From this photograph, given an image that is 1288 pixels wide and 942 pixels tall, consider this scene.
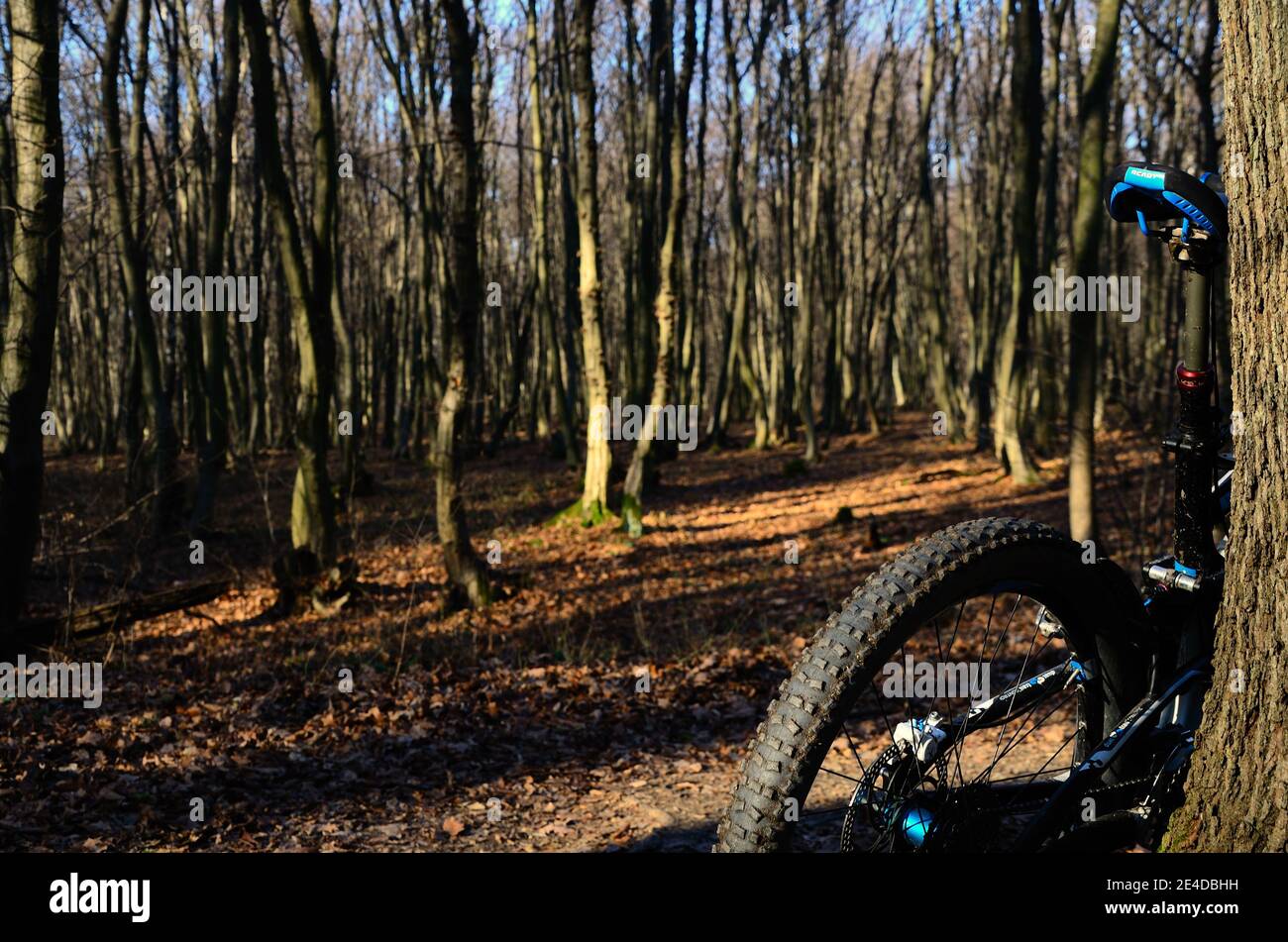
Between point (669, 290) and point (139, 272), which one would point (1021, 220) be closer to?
point (669, 290)

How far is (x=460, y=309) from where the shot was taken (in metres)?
10.3

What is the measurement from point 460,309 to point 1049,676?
838 centimetres

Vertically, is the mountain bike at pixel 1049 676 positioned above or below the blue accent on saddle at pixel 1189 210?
below

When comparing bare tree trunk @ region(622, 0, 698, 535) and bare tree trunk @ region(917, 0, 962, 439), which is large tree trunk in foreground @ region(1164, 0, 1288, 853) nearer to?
bare tree trunk @ region(622, 0, 698, 535)

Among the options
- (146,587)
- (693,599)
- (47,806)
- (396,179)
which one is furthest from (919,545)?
(396,179)

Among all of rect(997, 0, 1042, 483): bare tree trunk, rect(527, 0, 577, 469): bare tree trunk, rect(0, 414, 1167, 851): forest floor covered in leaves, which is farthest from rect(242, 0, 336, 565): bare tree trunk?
rect(527, 0, 577, 469): bare tree trunk

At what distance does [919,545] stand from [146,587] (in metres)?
12.1

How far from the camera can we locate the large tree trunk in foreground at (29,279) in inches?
293

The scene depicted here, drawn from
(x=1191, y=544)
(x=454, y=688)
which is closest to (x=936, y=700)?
(x=1191, y=544)

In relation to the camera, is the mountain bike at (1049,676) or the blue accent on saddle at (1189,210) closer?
the mountain bike at (1049,676)

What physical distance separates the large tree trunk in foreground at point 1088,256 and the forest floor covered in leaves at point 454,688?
396mm

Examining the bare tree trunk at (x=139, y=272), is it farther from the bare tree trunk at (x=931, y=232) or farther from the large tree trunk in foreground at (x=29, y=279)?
the bare tree trunk at (x=931, y=232)

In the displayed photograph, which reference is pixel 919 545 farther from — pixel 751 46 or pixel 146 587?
pixel 751 46

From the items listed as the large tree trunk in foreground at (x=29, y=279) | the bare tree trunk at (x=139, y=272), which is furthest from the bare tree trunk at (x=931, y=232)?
the large tree trunk in foreground at (x=29, y=279)
